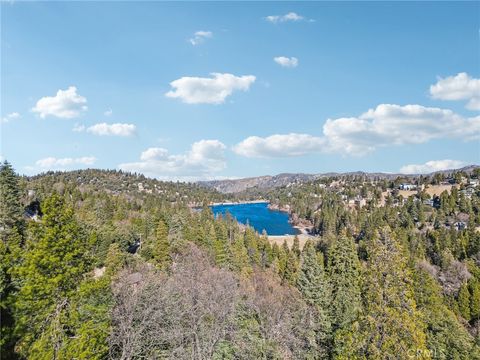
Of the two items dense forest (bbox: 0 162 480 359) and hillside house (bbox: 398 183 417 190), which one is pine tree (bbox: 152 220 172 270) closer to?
dense forest (bbox: 0 162 480 359)

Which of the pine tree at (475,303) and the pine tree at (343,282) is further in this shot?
the pine tree at (475,303)

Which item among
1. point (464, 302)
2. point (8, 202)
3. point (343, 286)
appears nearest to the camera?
point (343, 286)

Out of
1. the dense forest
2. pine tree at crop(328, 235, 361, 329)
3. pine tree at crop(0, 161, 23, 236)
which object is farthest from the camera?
pine tree at crop(0, 161, 23, 236)

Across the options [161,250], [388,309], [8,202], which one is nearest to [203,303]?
[388,309]

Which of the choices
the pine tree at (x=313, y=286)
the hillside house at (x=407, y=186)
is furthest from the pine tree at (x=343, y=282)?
the hillside house at (x=407, y=186)

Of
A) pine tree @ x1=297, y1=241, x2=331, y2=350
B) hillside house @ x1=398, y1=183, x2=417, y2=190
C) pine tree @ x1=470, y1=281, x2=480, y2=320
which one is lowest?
pine tree @ x1=470, y1=281, x2=480, y2=320

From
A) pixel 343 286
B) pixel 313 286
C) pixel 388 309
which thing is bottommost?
pixel 343 286

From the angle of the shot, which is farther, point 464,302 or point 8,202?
point 464,302

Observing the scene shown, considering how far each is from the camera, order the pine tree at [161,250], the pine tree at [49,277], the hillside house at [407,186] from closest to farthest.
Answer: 1. the pine tree at [49,277]
2. the pine tree at [161,250]
3. the hillside house at [407,186]

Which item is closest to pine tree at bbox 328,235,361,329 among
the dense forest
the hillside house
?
the dense forest

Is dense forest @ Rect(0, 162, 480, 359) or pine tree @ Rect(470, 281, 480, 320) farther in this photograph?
pine tree @ Rect(470, 281, 480, 320)

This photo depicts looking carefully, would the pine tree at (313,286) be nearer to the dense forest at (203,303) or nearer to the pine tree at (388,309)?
the dense forest at (203,303)

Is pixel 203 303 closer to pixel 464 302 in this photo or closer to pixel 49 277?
pixel 49 277

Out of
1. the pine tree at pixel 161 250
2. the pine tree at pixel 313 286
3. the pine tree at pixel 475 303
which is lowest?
the pine tree at pixel 475 303
